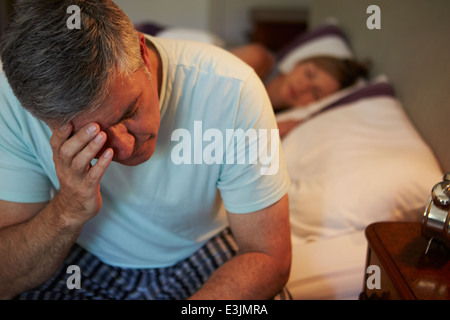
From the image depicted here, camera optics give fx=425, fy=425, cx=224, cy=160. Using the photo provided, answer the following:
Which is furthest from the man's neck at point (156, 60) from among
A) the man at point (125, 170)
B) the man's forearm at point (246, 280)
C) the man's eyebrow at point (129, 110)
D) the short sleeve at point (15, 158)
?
the man's forearm at point (246, 280)

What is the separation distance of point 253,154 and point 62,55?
0.38m

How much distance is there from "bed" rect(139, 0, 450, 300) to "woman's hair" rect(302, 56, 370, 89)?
0.63 ft

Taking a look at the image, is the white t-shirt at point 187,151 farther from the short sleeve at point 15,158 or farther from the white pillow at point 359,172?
the white pillow at point 359,172

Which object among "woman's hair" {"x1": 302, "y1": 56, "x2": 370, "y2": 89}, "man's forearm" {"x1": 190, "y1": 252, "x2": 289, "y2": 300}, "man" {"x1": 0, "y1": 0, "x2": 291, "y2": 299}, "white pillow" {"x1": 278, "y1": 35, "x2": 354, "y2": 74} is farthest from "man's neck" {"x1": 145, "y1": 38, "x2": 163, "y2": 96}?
"white pillow" {"x1": 278, "y1": 35, "x2": 354, "y2": 74}

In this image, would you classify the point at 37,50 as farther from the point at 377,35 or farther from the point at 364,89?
the point at 377,35

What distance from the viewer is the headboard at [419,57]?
38.5 inches

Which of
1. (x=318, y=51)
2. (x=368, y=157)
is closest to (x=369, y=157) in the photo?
(x=368, y=157)

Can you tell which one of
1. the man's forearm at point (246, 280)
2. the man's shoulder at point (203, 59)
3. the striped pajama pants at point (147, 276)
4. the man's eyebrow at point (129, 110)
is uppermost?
the man's shoulder at point (203, 59)

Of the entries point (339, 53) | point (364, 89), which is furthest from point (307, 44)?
point (364, 89)

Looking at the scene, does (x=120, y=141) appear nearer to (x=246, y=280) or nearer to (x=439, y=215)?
(x=246, y=280)

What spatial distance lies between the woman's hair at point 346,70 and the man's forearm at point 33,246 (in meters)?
1.24

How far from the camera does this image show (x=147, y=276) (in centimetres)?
95

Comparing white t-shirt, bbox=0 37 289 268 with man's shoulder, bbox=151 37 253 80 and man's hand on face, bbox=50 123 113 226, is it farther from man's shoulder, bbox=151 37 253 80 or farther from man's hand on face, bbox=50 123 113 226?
man's hand on face, bbox=50 123 113 226

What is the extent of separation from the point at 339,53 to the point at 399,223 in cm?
127
